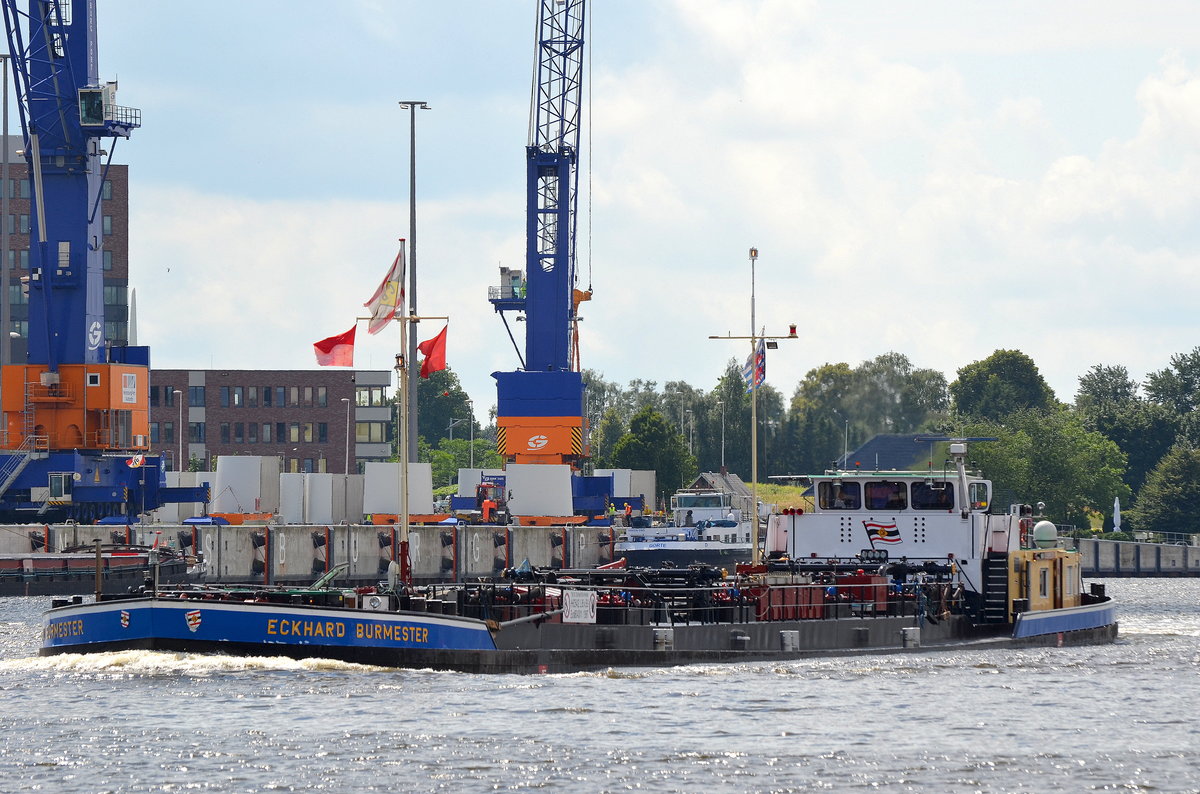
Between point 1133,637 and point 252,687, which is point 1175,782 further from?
point 1133,637

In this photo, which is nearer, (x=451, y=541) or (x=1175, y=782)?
(x=1175, y=782)

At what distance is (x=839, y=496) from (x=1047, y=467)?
90.8 meters

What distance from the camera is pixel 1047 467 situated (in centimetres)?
13812

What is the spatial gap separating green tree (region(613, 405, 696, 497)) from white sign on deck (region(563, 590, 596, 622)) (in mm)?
103594

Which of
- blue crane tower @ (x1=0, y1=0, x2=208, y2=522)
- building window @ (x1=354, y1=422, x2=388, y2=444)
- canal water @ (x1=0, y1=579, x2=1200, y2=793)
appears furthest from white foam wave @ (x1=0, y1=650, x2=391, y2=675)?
building window @ (x1=354, y1=422, x2=388, y2=444)

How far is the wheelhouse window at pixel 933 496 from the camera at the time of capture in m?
50.6

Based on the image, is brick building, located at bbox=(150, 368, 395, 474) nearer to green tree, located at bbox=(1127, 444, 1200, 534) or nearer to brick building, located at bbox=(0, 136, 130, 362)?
brick building, located at bbox=(0, 136, 130, 362)

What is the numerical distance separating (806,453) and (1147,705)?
501 feet

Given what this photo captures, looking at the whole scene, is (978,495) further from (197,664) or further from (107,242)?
(107,242)

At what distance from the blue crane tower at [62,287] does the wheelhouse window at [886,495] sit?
45.8 meters

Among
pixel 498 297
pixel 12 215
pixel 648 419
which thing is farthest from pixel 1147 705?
pixel 12 215

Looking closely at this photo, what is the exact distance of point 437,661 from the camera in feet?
129

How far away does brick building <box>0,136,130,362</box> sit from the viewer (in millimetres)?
144188

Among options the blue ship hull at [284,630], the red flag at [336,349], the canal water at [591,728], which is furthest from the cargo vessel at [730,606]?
the red flag at [336,349]
